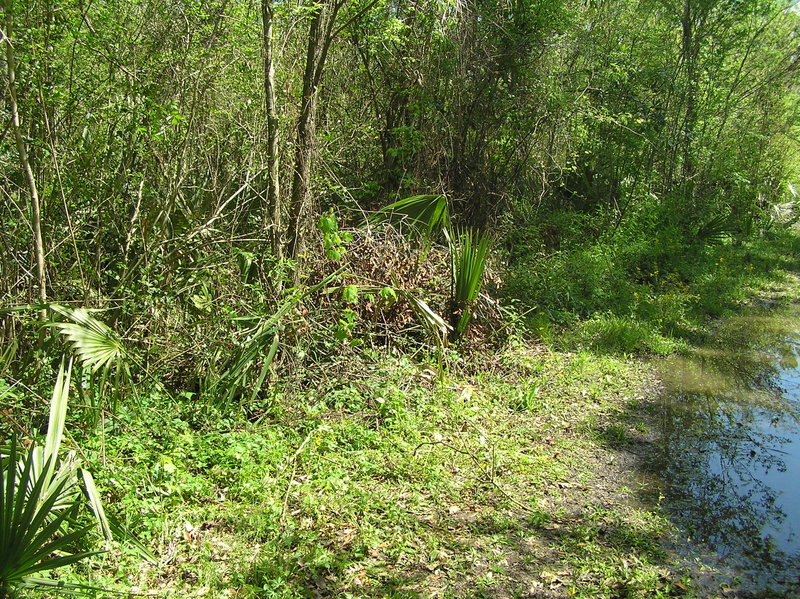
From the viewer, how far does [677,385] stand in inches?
293

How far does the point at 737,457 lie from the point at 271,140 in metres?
4.89

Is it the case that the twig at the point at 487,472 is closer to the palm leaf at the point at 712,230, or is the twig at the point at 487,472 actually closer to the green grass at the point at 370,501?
the green grass at the point at 370,501

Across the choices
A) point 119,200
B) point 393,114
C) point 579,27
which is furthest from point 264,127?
point 579,27

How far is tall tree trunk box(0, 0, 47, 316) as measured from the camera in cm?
399

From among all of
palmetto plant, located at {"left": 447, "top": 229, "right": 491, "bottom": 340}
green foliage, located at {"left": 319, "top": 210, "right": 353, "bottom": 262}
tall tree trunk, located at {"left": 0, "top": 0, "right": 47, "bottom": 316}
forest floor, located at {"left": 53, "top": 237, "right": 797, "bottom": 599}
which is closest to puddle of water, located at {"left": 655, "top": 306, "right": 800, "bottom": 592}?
forest floor, located at {"left": 53, "top": 237, "right": 797, "bottom": 599}

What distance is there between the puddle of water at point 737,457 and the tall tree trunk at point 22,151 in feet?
15.3

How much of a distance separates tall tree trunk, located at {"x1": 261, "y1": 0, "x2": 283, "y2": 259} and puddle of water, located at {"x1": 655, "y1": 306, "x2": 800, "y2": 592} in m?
3.80

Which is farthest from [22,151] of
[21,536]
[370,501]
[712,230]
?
[712,230]

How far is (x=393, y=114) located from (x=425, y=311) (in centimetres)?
471

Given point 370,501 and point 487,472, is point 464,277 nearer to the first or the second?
point 487,472

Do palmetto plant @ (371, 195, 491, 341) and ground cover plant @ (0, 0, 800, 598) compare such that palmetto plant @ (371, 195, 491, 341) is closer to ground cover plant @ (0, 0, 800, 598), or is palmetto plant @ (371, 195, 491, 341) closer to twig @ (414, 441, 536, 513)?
ground cover plant @ (0, 0, 800, 598)

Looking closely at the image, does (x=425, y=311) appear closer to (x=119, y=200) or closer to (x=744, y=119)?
(x=119, y=200)

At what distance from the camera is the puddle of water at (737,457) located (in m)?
4.26

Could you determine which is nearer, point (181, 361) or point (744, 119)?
point (181, 361)
